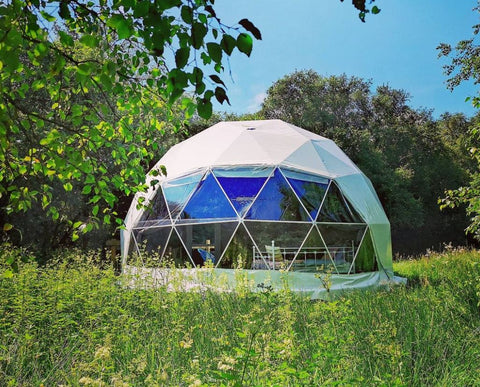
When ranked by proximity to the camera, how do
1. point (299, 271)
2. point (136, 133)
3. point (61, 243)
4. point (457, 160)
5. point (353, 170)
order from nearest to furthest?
point (136, 133) < point (299, 271) < point (353, 170) < point (61, 243) < point (457, 160)

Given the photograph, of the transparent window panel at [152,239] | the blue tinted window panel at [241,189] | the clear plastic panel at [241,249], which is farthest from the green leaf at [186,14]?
the transparent window panel at [152,239]

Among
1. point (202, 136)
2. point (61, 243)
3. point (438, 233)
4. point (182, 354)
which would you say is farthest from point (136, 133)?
Result: point (438, 233)

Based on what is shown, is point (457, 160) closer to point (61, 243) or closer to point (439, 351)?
point (61, 243)

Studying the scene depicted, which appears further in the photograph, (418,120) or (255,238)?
(418,120)

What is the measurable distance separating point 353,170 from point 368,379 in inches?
439

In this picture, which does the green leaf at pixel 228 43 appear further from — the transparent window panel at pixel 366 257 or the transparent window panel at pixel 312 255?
the transparent window panel at pixel 366 257

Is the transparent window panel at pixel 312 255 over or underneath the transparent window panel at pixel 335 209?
underneath

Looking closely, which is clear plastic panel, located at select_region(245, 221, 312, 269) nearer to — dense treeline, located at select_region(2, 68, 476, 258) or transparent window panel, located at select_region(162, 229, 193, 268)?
transparent window panel, located at select_region(162, 229, 193, 268)

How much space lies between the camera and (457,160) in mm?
32500

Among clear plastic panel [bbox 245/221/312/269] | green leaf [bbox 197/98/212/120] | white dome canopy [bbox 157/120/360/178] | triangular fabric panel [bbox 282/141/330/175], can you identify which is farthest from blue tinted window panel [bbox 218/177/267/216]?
green leaf [bbox 197/98/212/120]

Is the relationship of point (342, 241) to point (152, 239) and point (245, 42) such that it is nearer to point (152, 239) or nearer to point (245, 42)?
point (152, 239)

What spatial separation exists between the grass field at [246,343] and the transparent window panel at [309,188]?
18.0ft

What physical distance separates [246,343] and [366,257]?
9308mm

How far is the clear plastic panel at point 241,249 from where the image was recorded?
36.6ft
